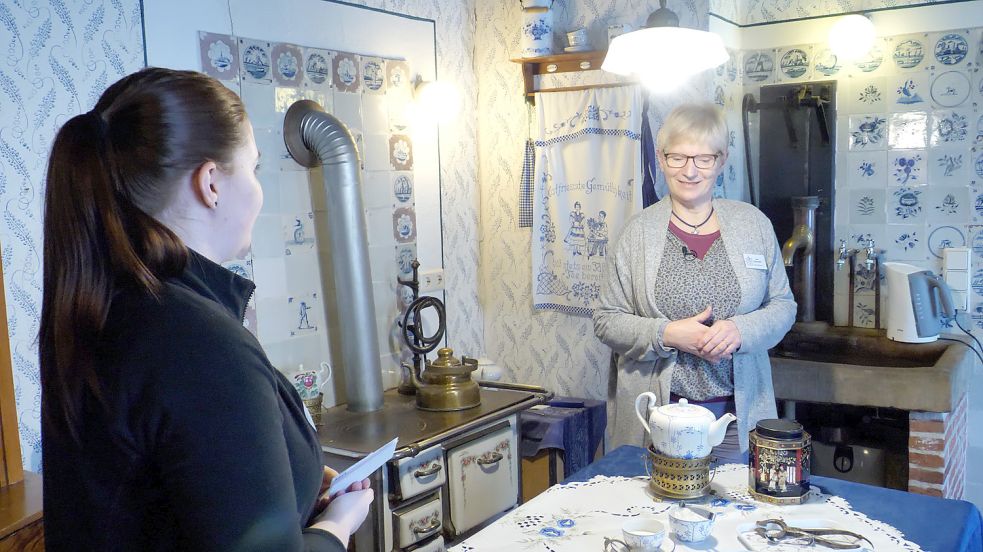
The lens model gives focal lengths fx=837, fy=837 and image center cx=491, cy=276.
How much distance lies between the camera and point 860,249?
322cm

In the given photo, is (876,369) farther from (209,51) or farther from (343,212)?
(209,51)

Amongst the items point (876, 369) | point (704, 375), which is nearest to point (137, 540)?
point (704, 375)

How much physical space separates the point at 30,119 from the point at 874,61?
2803 millimetres

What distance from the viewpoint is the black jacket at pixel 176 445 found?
0.86m

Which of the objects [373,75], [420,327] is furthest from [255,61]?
[420,327]

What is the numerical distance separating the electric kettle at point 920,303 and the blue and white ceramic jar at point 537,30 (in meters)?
1.52

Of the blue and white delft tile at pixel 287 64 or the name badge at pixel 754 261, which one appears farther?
the blue and white delft tile at pixel 287 64

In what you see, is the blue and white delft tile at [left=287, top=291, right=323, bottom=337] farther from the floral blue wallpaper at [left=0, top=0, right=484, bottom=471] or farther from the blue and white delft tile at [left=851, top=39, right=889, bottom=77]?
the blue and white delft tile at [left=851, top=39, right=889, bottom=77]

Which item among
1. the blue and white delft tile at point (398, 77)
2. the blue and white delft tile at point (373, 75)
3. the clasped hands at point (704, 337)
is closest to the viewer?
the clasped hands at point (704, 337)

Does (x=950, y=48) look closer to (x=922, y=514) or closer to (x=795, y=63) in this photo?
(x=795, y=63)

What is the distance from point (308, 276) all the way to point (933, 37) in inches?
93.3

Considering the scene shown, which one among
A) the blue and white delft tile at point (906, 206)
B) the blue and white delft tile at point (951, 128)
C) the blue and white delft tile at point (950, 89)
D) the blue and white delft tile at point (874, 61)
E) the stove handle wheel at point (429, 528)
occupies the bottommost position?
the stove handle wheel at point (429, 528)

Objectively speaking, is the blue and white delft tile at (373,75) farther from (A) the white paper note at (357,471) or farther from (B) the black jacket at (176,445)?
(B) the black jacket at (176,445)

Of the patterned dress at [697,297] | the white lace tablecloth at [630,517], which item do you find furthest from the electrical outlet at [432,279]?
the white lace tablecloth at [630,517]
